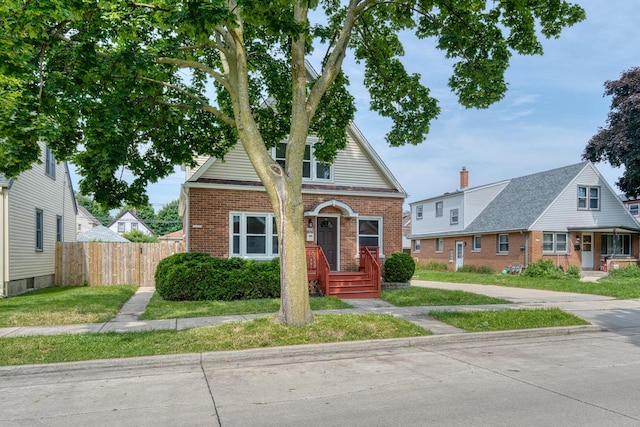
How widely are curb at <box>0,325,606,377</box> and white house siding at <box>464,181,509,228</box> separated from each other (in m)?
24.7

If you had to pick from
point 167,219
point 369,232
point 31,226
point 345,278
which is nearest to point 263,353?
point 345,278

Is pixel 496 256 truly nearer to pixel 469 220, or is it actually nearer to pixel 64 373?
pixel 469 220

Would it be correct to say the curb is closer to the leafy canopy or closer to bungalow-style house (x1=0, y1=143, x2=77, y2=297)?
the leafy canopy

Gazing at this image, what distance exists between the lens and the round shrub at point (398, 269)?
16.8m

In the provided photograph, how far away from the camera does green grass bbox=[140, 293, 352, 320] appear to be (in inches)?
442

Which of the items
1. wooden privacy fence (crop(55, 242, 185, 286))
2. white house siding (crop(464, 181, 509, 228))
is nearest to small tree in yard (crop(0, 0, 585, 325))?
wooden privacy fence (crop(55, 242, 185, 286))

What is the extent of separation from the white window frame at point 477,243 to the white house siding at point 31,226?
82.7ft

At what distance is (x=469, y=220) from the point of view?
3362 centimetres

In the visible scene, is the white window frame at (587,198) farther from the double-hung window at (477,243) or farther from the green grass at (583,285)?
the green grass at (583,285)

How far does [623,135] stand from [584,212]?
5.54 meters

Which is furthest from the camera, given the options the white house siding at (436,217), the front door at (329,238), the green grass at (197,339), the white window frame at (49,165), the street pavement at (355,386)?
the white house siding at (436,217)

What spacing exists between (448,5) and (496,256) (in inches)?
A: 872

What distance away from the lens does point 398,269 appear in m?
16.8

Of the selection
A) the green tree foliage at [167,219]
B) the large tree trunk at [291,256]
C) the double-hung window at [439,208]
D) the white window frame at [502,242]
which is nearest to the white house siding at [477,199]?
the double-hung window at [439,208]
